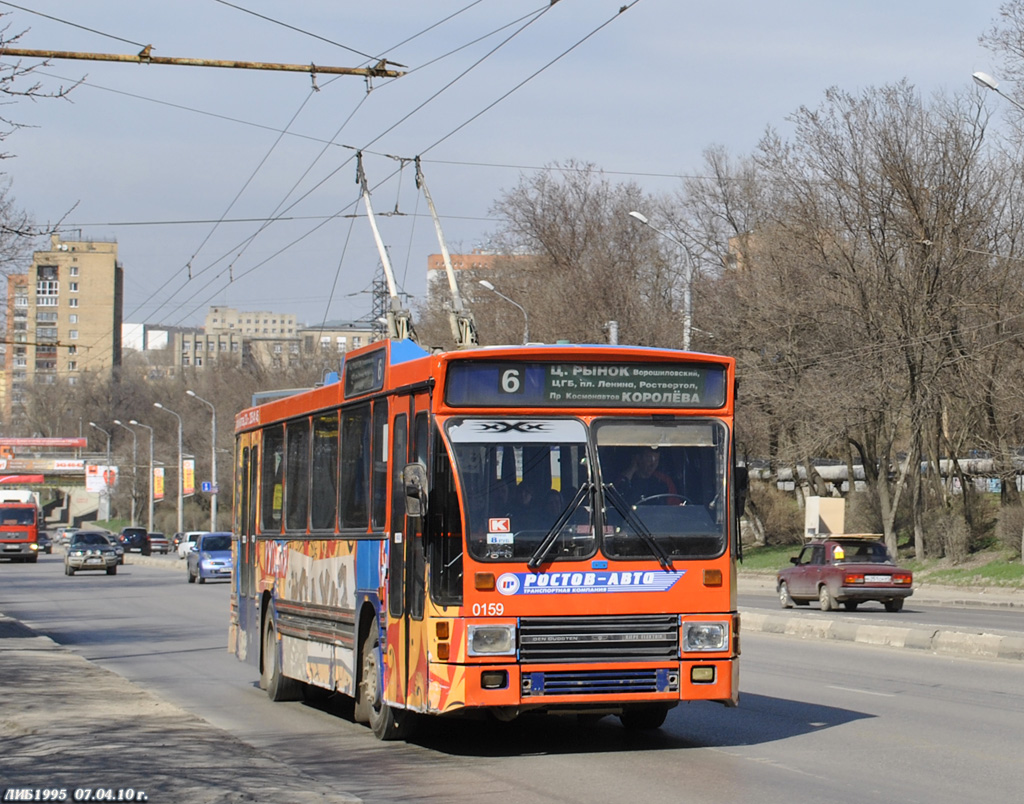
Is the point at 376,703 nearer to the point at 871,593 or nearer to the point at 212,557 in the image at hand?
the point at 871,593

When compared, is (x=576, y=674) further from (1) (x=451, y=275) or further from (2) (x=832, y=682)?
(1) (x=451, y=275)

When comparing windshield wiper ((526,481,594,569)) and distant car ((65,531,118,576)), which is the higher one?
windshield wiper ((526,481,594,569))

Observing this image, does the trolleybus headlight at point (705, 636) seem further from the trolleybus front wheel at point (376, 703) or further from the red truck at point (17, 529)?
the red truck at point (17, 529)

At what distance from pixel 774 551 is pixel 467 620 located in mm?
43965

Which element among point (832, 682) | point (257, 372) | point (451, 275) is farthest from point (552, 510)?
point (257, 372)

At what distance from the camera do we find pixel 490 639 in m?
9.62

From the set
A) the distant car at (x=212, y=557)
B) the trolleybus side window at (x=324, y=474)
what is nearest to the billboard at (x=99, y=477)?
the distant car at (x=212, y=557)

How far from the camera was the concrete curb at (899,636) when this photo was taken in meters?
17.7

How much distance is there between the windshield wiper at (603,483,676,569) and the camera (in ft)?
32.8

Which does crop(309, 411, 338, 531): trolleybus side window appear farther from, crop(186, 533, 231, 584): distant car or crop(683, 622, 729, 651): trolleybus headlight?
crop(186, 533, 231, 584): distant car

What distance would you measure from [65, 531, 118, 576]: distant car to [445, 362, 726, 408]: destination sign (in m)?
44.2

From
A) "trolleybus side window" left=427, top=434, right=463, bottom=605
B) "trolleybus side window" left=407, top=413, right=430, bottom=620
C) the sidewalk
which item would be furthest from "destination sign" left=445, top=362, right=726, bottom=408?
the sidewalk

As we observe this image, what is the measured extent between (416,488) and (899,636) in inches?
476

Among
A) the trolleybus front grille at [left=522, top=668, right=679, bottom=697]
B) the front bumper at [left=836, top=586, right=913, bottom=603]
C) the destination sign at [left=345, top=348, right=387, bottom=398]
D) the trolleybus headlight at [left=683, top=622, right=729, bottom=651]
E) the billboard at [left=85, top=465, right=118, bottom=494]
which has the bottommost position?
the front bumper at [left=836, top=586, right=913, bottom=603]
